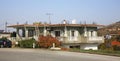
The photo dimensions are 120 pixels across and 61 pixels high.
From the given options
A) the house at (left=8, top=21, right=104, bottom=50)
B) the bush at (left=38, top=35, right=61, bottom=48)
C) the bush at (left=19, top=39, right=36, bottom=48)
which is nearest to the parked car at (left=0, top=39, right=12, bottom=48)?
the bush at (left=19, top=39, right=36, bottom=48)

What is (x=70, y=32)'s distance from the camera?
A: 4828cm

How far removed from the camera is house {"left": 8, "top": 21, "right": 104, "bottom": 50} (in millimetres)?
46291

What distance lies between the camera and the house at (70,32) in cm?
4629

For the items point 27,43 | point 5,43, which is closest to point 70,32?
point 27,43

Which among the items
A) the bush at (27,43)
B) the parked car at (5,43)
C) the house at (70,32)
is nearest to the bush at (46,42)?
the bush at (27,43)

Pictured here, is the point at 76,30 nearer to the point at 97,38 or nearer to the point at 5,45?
the point at 97,38

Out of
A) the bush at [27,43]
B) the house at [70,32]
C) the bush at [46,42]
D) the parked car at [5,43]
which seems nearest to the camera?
the bush at [46,42]

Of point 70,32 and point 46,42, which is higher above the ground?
point 70,32

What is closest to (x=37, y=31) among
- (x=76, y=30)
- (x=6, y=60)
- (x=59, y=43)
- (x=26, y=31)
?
(x=26, y=31)

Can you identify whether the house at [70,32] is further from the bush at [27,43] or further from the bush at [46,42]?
the bush at [46,42]

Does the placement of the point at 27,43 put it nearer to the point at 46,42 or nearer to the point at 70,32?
the point at 46,42

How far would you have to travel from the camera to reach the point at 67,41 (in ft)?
145

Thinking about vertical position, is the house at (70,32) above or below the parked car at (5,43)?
above

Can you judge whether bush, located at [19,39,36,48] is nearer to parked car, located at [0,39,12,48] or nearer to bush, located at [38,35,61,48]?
bush, located at [38,35,61,48]
